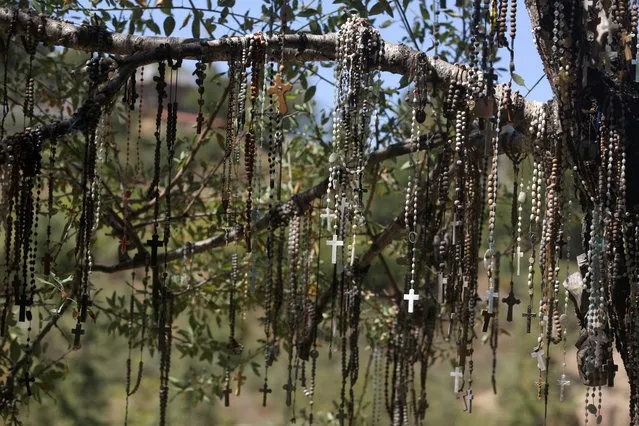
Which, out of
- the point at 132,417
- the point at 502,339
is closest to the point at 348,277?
the point at 132,417

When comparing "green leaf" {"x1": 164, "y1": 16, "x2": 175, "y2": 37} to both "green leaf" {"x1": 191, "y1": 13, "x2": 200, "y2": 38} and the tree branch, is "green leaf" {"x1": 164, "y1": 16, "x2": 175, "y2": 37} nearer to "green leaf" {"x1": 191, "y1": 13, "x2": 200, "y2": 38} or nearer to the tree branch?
"green leaf" {"x1": 191, "y1": 13, "x2": 200, "y2": 38}

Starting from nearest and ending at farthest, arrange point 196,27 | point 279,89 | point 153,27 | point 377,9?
point 279,89 < point 377,9 < point 196,27 < point 153,27

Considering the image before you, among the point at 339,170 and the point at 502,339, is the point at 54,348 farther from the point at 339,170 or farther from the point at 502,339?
the point at 339,170

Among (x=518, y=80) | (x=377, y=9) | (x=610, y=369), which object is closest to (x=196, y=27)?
(x=377, y=9)

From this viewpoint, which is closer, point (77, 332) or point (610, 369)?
point (610, 369)

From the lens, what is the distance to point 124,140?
50.8ft

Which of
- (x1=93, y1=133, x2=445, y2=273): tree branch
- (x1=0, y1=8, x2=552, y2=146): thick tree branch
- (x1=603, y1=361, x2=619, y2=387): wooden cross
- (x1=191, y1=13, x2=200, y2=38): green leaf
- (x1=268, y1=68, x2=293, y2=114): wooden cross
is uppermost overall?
(x1=191, y1=13, x2=200, y2=38): green leaf

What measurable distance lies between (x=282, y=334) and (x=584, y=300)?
7.50 feet

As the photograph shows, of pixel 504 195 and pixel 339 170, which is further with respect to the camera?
pixel 504 195

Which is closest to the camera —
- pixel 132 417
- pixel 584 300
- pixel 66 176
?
pixel 584 300

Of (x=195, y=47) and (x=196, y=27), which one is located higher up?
(x=196, y=27)

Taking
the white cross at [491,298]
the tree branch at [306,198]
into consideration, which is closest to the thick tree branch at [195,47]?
the tree branch at [306,198]

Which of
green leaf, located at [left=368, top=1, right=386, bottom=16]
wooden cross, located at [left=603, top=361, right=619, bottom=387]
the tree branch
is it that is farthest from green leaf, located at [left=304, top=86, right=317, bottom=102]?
wooden cross, located at [left=603, top=361, right=619, bottom=387]

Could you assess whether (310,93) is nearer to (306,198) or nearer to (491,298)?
(306,198)
